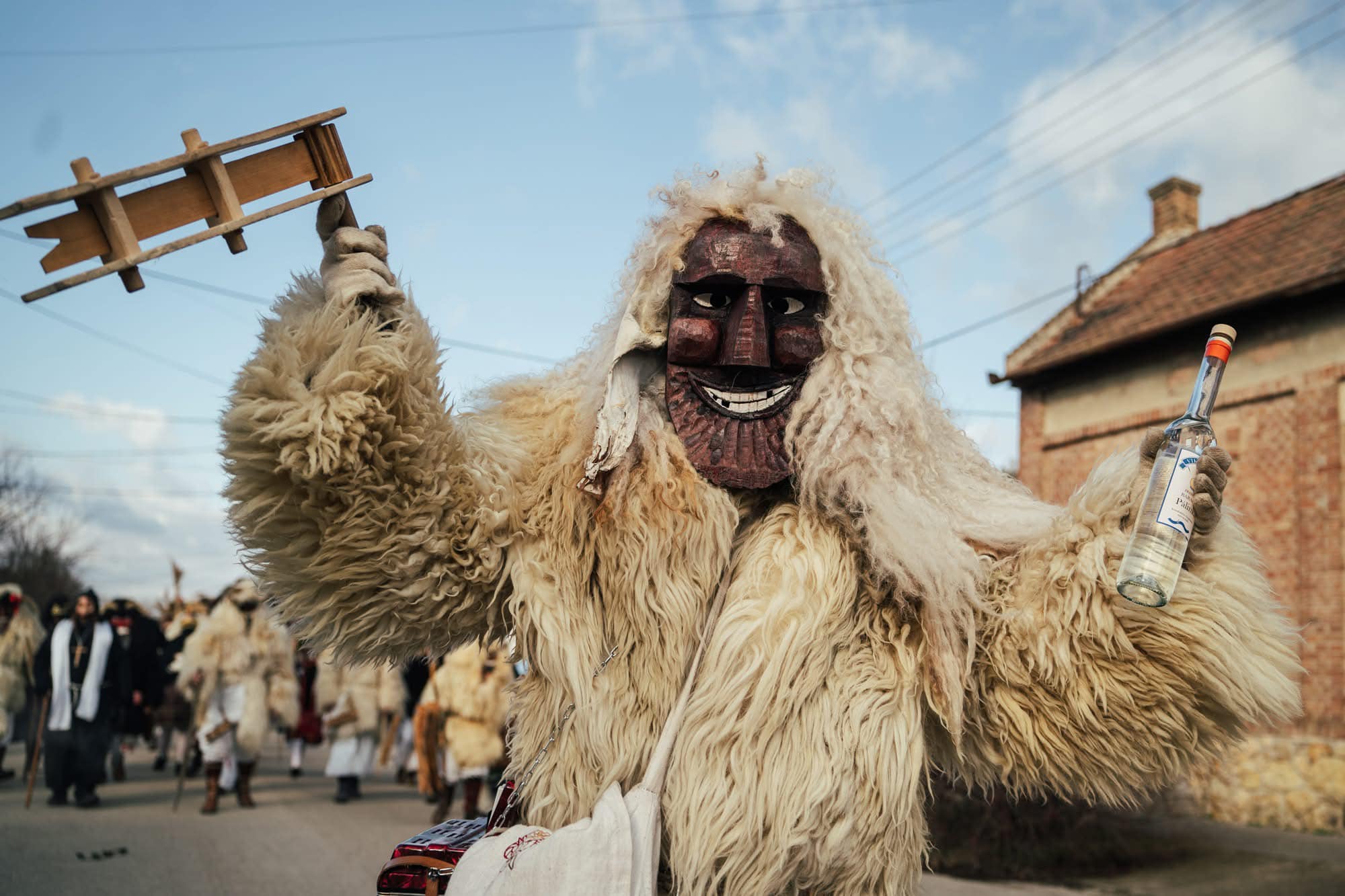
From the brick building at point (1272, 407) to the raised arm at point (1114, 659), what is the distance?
21.7 feet

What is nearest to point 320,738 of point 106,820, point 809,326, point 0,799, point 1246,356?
point 0,799

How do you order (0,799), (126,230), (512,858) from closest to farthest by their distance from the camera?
(126,230) → (512,858) → (0,799)

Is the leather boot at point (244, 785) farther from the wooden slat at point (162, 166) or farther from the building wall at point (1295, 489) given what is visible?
the wooden slat at point (162, 166)

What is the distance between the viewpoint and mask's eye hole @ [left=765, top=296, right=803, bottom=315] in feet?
8.00

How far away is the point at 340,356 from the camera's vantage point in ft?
6.79

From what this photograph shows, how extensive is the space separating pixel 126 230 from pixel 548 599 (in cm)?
113

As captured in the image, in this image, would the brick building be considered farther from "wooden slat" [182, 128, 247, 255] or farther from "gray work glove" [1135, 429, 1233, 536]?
"wooden slat" [182, 128, 247, 255]

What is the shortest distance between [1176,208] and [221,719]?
14.1m

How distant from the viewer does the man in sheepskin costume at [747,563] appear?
2.10 m

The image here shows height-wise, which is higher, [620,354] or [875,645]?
[620,354]

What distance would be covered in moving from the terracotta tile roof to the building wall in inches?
12.8

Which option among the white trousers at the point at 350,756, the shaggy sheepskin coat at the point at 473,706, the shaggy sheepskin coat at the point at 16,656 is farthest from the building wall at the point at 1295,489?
the shaggy sheepskin coat at the point at 16,656

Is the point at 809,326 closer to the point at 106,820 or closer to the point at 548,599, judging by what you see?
the point at 548,599

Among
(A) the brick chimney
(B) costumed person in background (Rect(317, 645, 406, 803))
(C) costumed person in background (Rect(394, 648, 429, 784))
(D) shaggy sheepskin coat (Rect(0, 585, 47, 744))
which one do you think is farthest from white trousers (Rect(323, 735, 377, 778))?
(A) the brick chimney
